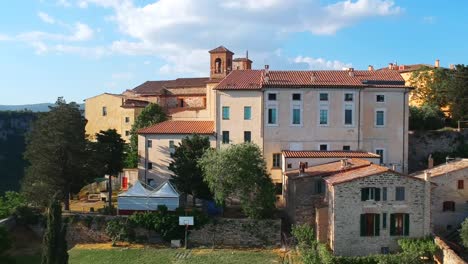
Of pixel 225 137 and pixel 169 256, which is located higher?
pixel 225 137

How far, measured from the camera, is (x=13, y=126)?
364 feet

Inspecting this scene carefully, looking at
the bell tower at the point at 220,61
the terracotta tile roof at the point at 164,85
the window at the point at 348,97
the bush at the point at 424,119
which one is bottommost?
the bush at the point at 424,119

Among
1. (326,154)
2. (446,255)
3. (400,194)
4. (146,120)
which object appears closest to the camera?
(446,255)

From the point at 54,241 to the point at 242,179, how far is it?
40.4 ft

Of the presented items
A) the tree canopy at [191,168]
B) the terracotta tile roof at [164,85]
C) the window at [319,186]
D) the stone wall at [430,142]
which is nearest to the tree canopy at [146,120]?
the terracotta tile roof at [164,85]

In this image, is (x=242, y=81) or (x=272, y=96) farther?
(x=242, y=81)

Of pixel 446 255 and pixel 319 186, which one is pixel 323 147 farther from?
pixel 446 255

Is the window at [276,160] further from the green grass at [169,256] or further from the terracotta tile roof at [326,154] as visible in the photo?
the green grass at [169,256]

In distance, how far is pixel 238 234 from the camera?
34281mm

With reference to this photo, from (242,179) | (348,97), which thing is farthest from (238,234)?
(348,97)

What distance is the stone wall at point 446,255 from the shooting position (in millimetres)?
27375

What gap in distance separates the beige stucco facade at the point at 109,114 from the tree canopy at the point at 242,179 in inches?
1148

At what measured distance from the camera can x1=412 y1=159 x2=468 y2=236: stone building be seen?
35.0 meters

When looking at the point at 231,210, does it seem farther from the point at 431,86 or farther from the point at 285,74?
the point at 431,86
